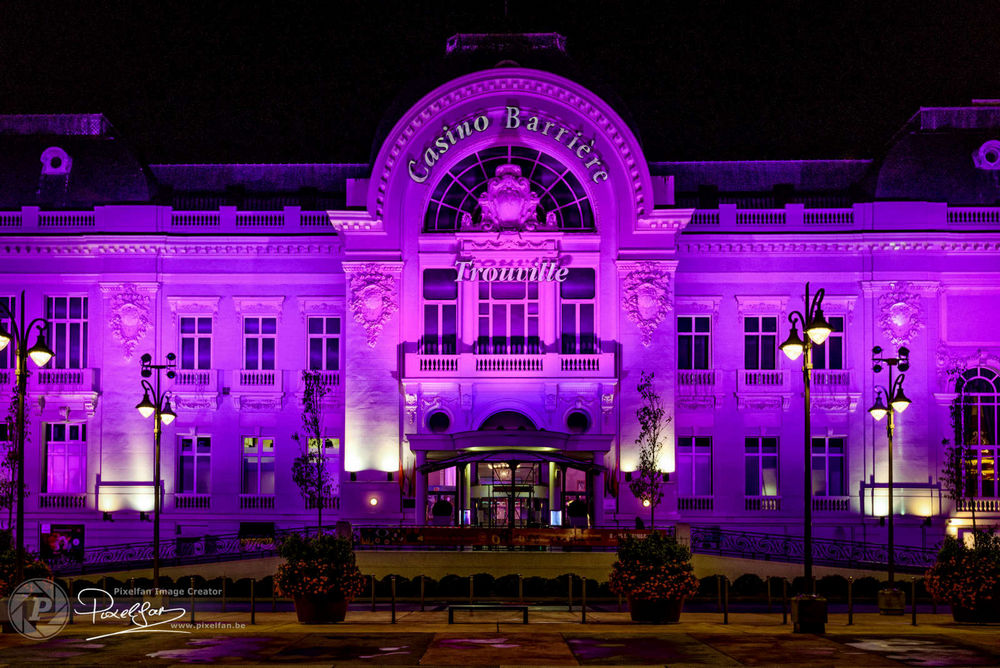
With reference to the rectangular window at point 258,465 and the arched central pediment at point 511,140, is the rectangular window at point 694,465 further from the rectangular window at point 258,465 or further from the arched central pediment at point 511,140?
the rectangular window at point 258,465

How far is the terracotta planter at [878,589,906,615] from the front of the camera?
36656mm

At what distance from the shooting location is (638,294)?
179ft

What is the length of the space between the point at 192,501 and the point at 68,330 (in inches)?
396

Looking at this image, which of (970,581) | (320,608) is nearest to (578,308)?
(970,581)

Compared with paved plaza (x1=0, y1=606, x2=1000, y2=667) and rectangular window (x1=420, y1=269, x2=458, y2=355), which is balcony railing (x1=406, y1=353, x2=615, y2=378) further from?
paved plaza (x1=0, y1=606, x2=1000, y2=667)

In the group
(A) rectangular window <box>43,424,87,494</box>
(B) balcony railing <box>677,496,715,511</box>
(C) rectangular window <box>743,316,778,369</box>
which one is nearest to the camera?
(B) balcony railing <box>677,496,715,511</box>

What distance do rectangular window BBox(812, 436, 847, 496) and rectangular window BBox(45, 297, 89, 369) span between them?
1348 inches

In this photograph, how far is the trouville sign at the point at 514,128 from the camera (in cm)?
5503

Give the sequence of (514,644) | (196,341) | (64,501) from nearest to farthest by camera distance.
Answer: (514,644)
(64,501)
(196,341)

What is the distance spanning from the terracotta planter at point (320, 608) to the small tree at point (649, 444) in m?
22.0

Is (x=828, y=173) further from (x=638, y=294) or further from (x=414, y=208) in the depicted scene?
(x=414, y=208)

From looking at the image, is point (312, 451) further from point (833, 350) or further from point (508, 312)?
point (833, 350)

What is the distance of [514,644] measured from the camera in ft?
89.2

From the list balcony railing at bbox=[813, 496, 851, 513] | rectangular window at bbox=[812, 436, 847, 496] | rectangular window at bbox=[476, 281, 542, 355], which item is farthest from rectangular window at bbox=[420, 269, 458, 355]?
balcony railing at bbox=[813, 496, 851, 513]
